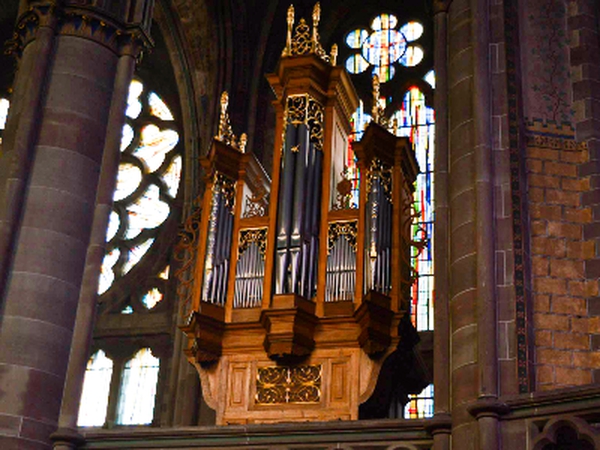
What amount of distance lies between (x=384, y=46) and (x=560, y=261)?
36.9 feet

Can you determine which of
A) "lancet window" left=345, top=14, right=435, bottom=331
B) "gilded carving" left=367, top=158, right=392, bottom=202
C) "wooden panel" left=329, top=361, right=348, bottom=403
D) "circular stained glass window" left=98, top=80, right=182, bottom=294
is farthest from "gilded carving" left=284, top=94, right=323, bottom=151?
"circular stained glass window" left=98, top=80, right=182, bottom=294

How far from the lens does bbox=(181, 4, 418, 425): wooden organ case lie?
546 inches

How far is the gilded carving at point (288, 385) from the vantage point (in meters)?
13.8

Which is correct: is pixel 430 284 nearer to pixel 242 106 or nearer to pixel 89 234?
pixel 242 106

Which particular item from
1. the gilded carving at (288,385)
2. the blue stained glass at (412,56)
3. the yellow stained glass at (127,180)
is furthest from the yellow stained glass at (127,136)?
the gilded carving at (288,385)

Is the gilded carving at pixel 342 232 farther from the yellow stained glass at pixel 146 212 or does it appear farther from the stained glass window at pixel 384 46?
the yellow stained glass at pixel 146 212

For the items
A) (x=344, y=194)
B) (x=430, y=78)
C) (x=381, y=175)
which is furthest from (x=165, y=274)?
(x=381, y=175)

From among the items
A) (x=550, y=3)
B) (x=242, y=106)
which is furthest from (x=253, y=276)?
Answer: (x=242, y=106)

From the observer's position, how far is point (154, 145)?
23609 millimetres

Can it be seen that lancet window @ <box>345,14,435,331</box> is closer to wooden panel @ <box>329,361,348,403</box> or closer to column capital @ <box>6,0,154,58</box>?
wooden panel @ <box>329,361,348,403</box>

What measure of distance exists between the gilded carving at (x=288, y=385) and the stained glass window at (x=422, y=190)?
5545 millimetres

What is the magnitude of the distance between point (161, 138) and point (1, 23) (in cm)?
441

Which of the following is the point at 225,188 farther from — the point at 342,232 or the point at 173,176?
the point at 173,176

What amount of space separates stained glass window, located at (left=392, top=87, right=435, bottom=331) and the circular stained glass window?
15.5 ft
